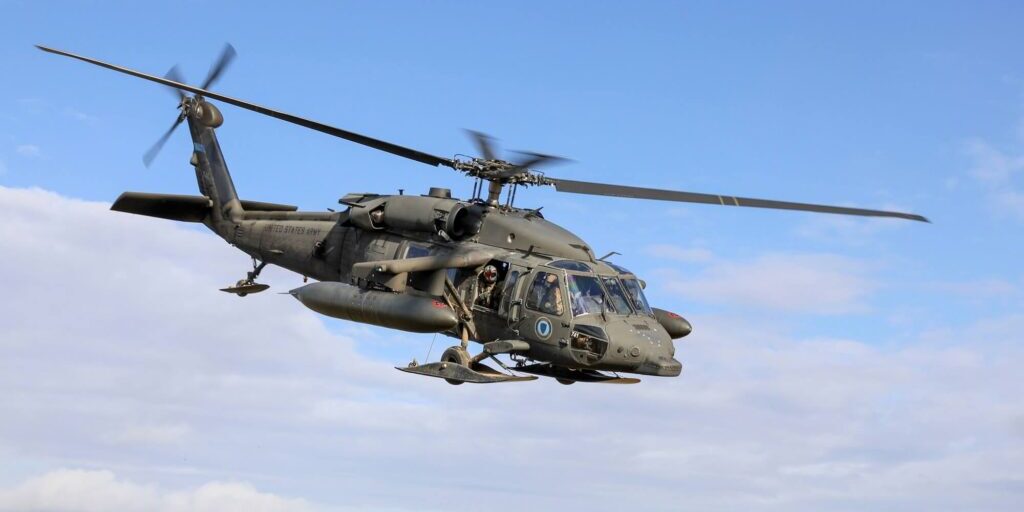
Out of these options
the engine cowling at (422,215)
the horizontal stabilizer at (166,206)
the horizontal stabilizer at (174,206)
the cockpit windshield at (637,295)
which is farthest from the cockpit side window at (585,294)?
the horizontal stabilizer at (166,206)

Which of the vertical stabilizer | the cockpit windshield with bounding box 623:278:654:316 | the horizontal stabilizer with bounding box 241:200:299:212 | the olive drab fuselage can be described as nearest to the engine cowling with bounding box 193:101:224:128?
the vertical stabilizer

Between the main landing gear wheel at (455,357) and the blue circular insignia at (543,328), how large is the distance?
143cm

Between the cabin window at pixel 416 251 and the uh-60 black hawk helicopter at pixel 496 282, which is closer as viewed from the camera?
the uh-60 black hawk helicopter at pixel 496 282

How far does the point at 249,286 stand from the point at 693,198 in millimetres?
10986

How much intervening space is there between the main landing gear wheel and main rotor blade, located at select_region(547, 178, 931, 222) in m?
3.84

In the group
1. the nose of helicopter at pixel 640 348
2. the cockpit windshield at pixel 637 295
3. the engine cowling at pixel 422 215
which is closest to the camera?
the nose of helicopter at pixel 640 348

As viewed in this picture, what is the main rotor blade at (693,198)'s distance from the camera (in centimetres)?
1983

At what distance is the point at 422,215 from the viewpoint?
20.9 m

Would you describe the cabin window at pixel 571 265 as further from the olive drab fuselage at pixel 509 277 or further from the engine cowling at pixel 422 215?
the engine cowling at pixel 422 215

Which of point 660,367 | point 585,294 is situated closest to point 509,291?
point 585,294

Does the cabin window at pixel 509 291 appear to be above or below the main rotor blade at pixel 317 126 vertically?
below

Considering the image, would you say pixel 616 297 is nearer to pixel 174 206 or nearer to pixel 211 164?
pixel 174 206

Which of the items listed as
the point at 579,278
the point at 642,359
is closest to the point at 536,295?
the point at 579,278

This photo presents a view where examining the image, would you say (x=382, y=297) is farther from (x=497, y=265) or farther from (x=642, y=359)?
(x=642, y=359)
